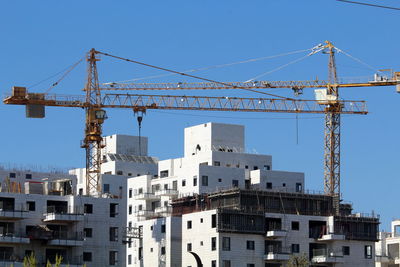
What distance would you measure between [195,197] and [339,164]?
44.7 meters

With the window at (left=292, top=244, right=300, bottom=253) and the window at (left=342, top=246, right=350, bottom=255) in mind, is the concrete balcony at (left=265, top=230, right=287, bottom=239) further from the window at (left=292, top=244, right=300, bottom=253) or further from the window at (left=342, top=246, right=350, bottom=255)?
the window at (left=342, top=246, right=350, bottom=255)

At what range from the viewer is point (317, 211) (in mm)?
160875

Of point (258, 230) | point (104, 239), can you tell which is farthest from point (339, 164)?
point (104, 239)

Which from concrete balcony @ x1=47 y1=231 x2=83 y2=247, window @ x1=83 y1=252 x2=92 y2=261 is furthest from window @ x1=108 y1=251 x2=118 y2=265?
concrete balcony @ x1=47 y1=231 x2=83 y2=247

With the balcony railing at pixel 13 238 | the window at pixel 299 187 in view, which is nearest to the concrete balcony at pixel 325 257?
the window at pixel 299 187

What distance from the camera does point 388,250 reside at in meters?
179

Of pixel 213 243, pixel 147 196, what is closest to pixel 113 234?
pixel 213 243

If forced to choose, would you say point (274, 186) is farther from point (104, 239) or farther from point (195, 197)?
point (104, 239)

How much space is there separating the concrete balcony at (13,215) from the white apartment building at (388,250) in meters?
57.6

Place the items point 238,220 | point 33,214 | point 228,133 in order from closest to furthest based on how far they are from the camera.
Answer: point 33,214 < point 238,220 < point 228,133

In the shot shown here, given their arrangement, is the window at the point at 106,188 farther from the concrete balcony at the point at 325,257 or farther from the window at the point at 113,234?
the window at the point at 113,234

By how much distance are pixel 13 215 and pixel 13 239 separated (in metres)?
2.63

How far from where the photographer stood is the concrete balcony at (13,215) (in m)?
137

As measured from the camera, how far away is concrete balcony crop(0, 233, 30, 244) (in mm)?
136000
